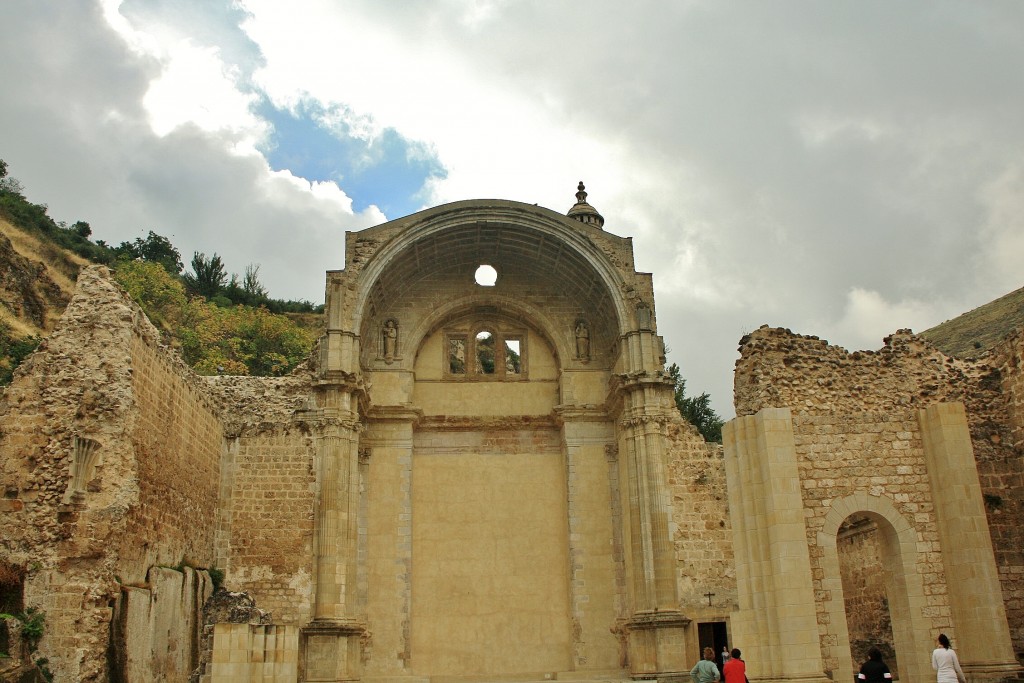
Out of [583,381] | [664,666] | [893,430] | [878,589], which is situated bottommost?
[664,666]

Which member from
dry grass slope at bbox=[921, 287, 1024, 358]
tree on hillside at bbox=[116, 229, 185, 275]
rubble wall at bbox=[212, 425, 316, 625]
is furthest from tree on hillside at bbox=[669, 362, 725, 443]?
tree on hillside at bbox=[116, 229, 185, 275]

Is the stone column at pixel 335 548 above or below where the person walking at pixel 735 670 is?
above

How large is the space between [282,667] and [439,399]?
29.8ft

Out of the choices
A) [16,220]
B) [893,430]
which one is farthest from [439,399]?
[16,220]

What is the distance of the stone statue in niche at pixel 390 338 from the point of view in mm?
19922

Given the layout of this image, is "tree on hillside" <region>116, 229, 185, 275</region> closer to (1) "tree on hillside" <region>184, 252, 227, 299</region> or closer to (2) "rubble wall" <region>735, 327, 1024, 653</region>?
(1) "tree on hillside" <region>184, 252, 227, 299</region>

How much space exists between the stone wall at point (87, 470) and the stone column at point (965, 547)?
1115 cm

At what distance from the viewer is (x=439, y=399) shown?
2020 centimetres

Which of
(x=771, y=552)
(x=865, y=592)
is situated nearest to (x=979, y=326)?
(x=865, y=592)

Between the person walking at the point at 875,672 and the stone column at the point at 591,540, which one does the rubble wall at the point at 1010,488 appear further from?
the stone column at the point at 591,540

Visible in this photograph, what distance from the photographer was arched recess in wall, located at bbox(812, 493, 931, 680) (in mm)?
10781

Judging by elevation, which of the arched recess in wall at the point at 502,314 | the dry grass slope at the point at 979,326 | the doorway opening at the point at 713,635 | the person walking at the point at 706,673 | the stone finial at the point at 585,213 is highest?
the stone finial at the point at 585,213

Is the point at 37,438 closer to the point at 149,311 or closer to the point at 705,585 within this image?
the point at 705,585

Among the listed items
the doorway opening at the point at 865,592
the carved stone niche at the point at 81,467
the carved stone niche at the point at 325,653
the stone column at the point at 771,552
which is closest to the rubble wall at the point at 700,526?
the doorway opening at the point at 865,592
